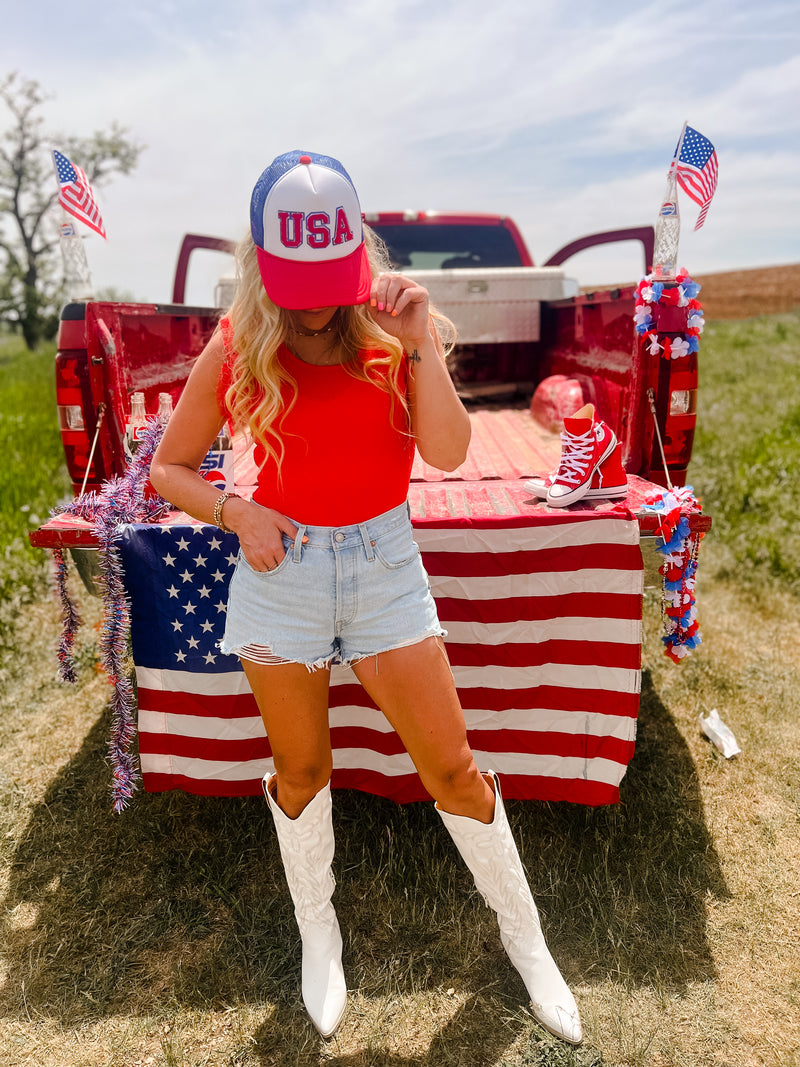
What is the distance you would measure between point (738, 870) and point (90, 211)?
3.35m

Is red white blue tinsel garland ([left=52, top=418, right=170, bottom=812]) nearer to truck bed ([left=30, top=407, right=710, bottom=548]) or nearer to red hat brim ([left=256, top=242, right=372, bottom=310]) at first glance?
truck bed ([left=30, top=407, right=710, bottom=548])

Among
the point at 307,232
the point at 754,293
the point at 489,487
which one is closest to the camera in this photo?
the point at 307,232

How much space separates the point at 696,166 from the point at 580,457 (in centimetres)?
111

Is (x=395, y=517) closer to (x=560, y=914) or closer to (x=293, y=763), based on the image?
(x=293, y=763)

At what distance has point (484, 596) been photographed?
261 centimetres

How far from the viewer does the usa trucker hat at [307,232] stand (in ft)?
5.20

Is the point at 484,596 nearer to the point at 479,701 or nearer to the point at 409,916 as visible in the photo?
the point at 479,701

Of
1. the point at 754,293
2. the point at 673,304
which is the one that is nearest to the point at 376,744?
the point at 673,304

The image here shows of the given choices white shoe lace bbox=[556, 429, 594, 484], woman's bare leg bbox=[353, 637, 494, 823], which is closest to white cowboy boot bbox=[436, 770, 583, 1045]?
woman's bare leg bbox=[353, 637, 494, 823]

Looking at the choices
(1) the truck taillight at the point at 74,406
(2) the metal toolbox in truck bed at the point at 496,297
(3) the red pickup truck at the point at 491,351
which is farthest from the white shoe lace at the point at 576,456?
(2) the metal toolbox in truck bed at the point at 496,297

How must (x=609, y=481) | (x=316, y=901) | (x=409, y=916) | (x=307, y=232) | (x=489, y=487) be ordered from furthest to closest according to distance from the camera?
(x=489, y=487) → (x=609, y=481) → (x=409, y=916) → (x=316, y=901) → (x=307, y=232)

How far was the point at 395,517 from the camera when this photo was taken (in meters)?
1.87

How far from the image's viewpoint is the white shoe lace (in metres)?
2.65

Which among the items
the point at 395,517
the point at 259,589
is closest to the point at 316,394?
the point at 395,517
